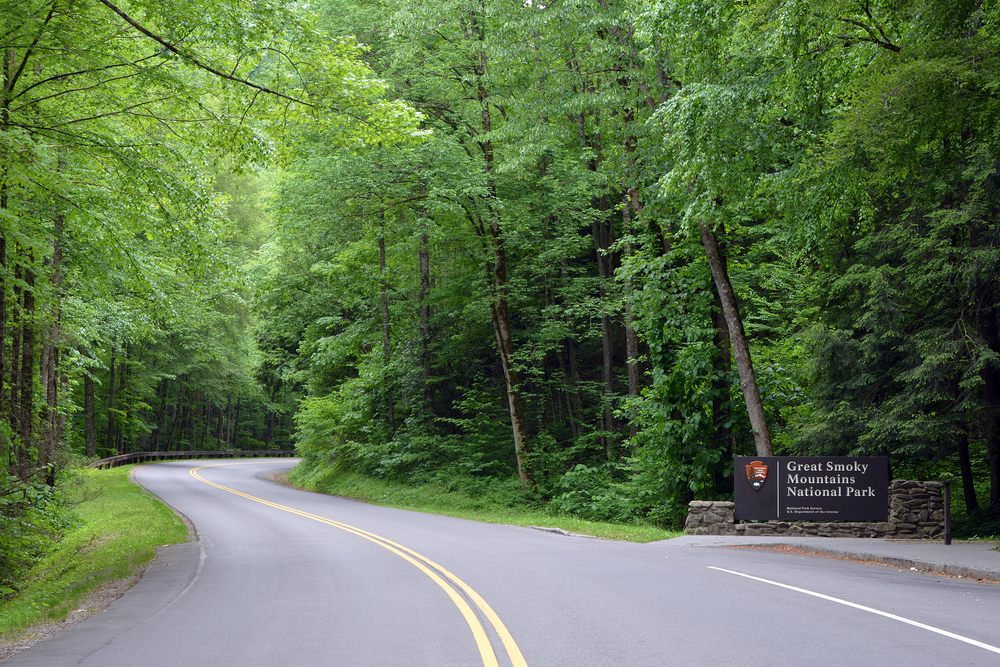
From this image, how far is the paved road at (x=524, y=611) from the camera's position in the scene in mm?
5996

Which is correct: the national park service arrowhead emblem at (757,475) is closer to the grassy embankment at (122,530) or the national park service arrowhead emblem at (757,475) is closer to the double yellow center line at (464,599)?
the grassy embankment at (122,530)

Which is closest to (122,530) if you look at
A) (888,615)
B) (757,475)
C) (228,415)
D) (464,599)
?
(464,599)

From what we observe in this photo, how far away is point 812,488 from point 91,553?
14244 millimetres

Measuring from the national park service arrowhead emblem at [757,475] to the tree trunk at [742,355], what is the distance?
139 cm

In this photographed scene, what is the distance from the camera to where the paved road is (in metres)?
6.00

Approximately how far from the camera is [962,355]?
15.6m

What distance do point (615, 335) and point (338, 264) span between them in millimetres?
11789

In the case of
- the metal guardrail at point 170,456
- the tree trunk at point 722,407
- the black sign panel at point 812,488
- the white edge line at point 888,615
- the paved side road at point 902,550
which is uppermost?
the tree trunk at point 722,407

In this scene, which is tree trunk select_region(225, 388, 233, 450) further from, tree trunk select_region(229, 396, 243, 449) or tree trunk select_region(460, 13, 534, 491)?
tree trunk select_region(460, 13, 534, 491)

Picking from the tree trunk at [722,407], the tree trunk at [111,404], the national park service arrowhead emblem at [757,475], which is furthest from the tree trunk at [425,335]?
the tree trunk at [111,404]

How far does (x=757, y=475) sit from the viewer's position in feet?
49.7

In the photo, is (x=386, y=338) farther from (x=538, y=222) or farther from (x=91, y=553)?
(x=91, y=553)

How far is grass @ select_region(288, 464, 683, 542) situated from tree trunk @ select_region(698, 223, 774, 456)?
2.93 m

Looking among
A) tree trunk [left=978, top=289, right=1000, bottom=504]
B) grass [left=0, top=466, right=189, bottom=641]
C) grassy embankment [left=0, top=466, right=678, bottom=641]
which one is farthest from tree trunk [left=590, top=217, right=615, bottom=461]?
grass [left=0, top=466, right=189, bottom=641]
